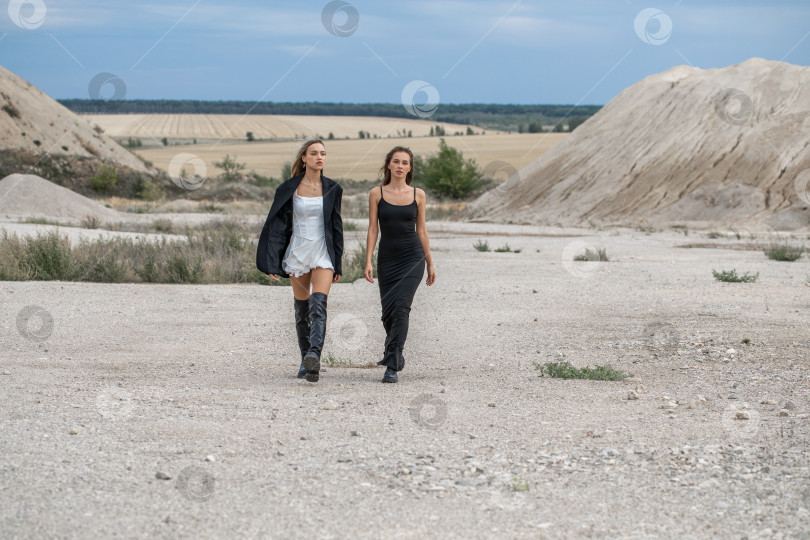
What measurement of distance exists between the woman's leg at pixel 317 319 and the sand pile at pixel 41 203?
20.8 metres

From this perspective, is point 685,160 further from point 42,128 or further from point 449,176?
point 42,128

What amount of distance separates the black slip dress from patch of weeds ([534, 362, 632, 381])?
4.15 ft

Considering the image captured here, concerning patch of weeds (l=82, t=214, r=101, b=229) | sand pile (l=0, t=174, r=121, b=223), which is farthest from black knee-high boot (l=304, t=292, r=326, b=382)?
sand pile (l=0, t=174, r=121, b=223)

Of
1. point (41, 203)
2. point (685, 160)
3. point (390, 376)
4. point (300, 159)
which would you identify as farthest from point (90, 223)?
point (685, 160)

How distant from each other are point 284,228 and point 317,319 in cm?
75

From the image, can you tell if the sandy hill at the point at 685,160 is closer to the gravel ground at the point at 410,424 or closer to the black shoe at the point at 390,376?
the gravel ground at the point at 410,424

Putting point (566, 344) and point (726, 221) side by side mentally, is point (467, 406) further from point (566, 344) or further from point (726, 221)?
point (726, 221)

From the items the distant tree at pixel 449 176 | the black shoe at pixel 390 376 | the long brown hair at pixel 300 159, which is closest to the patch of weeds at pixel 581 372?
the black shoe at pixel 390 376

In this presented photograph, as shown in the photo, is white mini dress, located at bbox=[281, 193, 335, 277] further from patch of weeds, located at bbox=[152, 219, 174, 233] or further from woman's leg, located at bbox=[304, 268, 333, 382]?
patch of weeds, located at bbox=[152, 219, 174, 233]

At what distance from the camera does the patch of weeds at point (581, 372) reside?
23.7 ft

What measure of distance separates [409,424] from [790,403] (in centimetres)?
263

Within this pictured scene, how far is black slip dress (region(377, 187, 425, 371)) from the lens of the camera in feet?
23.0

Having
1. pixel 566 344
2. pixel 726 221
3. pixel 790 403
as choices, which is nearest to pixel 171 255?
pixel 566 344

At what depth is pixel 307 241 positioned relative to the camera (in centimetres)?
702
